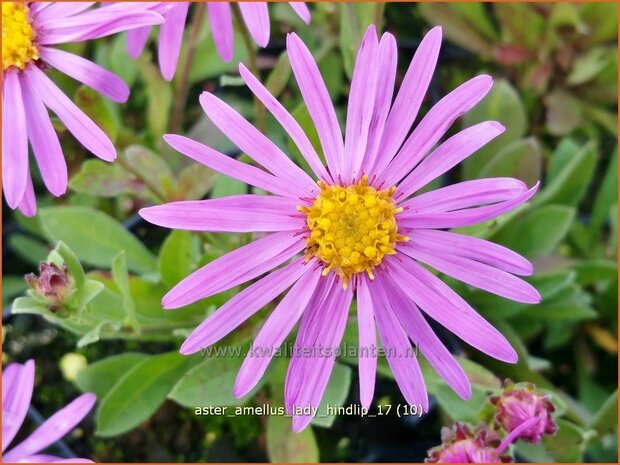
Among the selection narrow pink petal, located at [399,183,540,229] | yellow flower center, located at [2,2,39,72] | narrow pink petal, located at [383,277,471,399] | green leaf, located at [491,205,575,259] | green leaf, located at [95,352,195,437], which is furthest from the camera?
green leaf, located at [491,205,575,259]

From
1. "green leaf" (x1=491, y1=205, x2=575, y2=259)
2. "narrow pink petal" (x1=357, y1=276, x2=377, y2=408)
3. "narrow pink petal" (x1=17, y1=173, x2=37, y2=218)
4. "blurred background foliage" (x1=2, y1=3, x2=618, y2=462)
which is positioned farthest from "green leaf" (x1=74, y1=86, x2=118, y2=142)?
"green leaf" (x1=491, y1=205, x2=575, y2=259)

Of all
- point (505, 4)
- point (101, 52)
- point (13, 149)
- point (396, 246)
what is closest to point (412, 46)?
→ point (505, 4)

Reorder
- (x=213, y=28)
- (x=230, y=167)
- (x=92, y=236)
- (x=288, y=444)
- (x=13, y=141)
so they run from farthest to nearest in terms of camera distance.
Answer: (x=92, y=236) < (x=288, y=444) < (x=213, y=28) < (x=13, y=141) < (x=230, y=167)

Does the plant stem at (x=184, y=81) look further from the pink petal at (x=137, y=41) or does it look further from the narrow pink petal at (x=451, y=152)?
the narrow pink petal at (x=451, y=152)

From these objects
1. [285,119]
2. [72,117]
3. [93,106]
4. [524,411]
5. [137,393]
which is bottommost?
[524,411]

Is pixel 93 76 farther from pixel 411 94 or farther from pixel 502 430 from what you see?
pixel 502 430

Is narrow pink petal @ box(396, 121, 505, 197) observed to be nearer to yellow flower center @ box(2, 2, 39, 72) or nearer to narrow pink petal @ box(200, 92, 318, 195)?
narrow pink petal @ box(200, 92, 318, 195)

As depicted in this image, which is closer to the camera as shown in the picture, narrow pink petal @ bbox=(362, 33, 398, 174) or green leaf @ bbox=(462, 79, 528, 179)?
narrow pink petal @ bbox=(362, 33, 398, 174)

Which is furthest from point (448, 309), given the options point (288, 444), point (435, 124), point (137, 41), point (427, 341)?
point (137, 41)
